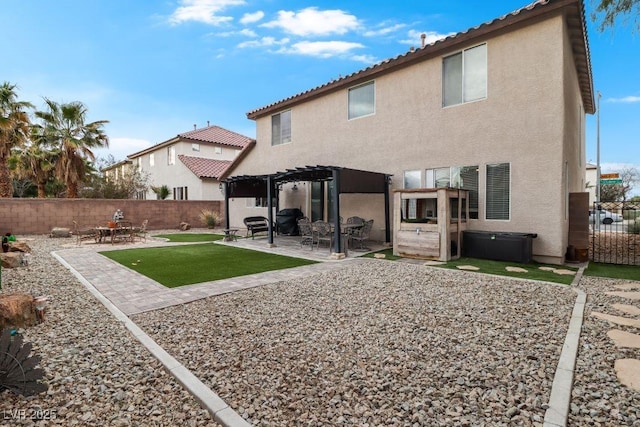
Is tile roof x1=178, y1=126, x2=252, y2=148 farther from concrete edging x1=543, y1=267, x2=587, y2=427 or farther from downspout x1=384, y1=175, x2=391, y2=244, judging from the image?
concrete edging x1=543, y1=267, x2=587, y2=427

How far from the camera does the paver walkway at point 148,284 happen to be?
18.1 ft

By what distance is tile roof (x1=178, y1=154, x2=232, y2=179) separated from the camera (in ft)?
76.2

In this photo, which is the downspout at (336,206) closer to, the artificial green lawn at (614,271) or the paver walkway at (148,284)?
the paver walkway at (148,284)

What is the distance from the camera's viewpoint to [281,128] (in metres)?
16.3

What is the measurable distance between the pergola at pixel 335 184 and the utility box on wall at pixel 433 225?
4.42 ft

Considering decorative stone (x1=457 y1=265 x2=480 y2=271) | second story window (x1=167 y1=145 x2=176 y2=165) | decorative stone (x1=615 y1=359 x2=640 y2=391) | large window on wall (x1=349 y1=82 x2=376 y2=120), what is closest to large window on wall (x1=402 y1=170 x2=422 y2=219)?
decorative stone (x1=457 y1=265 x2=480 y2=271)

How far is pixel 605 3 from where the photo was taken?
5188mm

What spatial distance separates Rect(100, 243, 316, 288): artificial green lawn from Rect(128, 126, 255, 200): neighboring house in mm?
11805

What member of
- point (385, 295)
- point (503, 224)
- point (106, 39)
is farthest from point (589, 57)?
point (106, 39)

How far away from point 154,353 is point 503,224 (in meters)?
9.40

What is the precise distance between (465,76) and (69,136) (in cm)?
2066

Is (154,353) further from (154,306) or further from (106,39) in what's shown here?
(106,39)

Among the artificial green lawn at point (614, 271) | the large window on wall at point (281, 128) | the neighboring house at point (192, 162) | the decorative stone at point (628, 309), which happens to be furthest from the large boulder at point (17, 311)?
the neighboring house at point (192, 162)

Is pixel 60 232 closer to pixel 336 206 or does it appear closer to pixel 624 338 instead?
pixel 336 206
